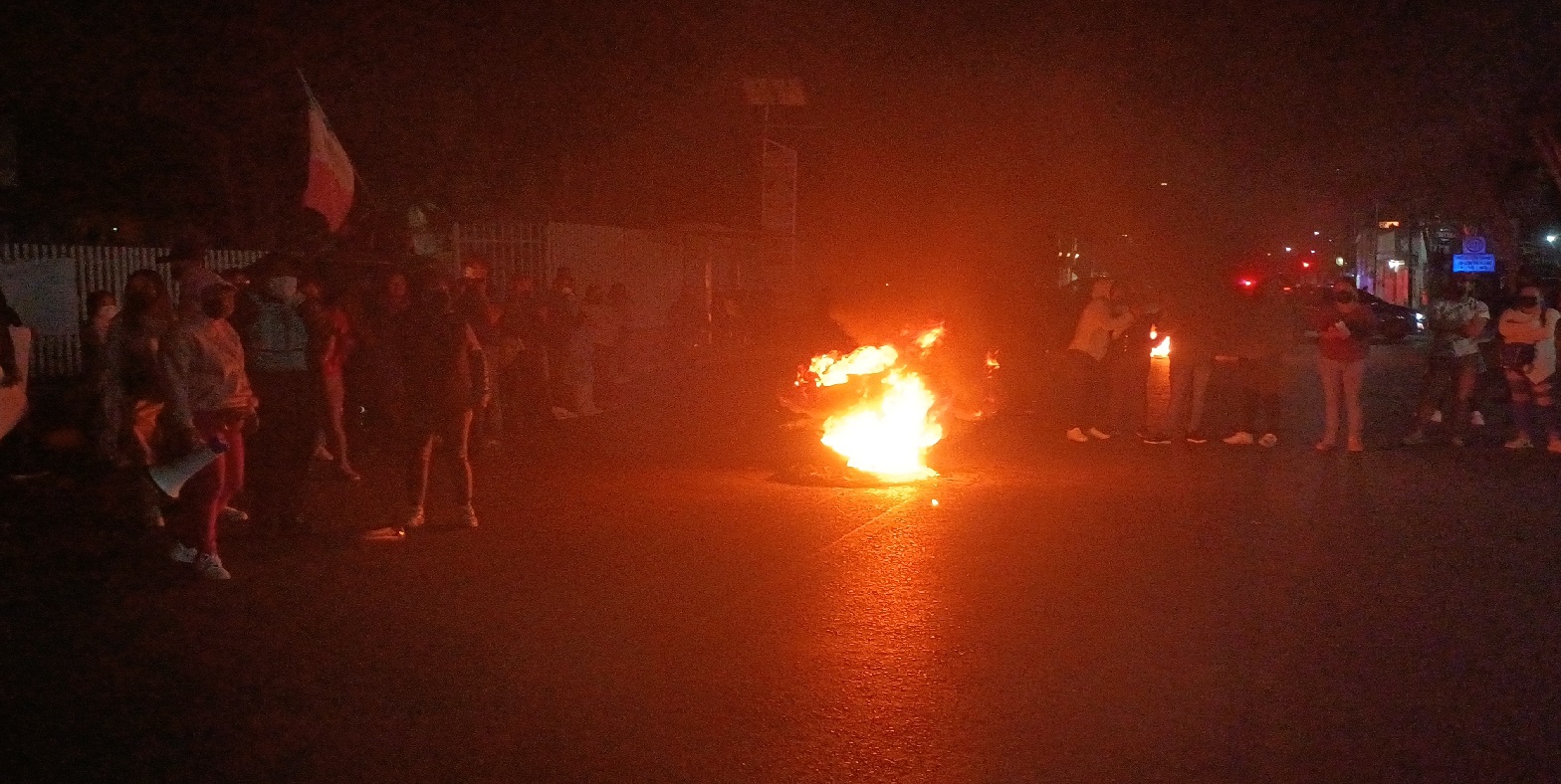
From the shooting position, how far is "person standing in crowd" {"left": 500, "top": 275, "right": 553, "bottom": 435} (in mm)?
14578

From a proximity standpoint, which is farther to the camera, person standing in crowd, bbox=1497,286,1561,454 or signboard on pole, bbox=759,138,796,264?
signboard on pole, bbox=759,138,796,264

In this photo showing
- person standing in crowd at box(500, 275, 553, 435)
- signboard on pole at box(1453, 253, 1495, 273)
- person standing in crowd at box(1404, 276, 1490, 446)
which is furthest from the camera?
signboard on pole at box(1453, 253, 1495, 273)

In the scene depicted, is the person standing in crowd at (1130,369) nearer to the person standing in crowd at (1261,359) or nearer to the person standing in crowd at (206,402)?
the person standing in crowd at (1261,359)

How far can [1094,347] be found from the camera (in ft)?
48.3

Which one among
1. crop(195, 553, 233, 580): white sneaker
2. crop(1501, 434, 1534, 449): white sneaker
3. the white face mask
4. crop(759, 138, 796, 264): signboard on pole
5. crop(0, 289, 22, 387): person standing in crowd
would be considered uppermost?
crop(759, 138, 796, 264): signboard on pole

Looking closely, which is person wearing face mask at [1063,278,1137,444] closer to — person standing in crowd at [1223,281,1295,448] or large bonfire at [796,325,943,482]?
person standing in crowd at [1223,281,1295,448]

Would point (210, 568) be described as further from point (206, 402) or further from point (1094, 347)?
point (1094, 347)

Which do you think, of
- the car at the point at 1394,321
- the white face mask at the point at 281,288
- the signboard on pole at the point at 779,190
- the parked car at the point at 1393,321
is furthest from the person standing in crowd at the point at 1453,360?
the car at the point at 1394,321

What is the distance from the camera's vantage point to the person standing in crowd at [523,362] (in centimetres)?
1458

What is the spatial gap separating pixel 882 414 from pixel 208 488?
18.6ft

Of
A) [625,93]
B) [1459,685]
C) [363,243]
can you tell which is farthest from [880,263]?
[1459,685]

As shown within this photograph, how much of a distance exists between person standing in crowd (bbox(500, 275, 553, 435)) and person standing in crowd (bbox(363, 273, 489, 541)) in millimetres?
5122

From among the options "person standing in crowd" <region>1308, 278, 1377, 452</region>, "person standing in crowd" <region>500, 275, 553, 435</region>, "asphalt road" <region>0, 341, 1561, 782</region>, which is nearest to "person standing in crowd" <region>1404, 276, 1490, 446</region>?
"person standing in crowd" <region>1308, 278, 1377, 452</region>

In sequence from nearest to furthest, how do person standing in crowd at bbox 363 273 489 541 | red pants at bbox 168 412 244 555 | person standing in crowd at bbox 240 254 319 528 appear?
red pants at bbox 168 412 244 555 → person standing in crowd at bbox 363 273 489 541 → person standing in crowd at bbox 240 254 319 528
